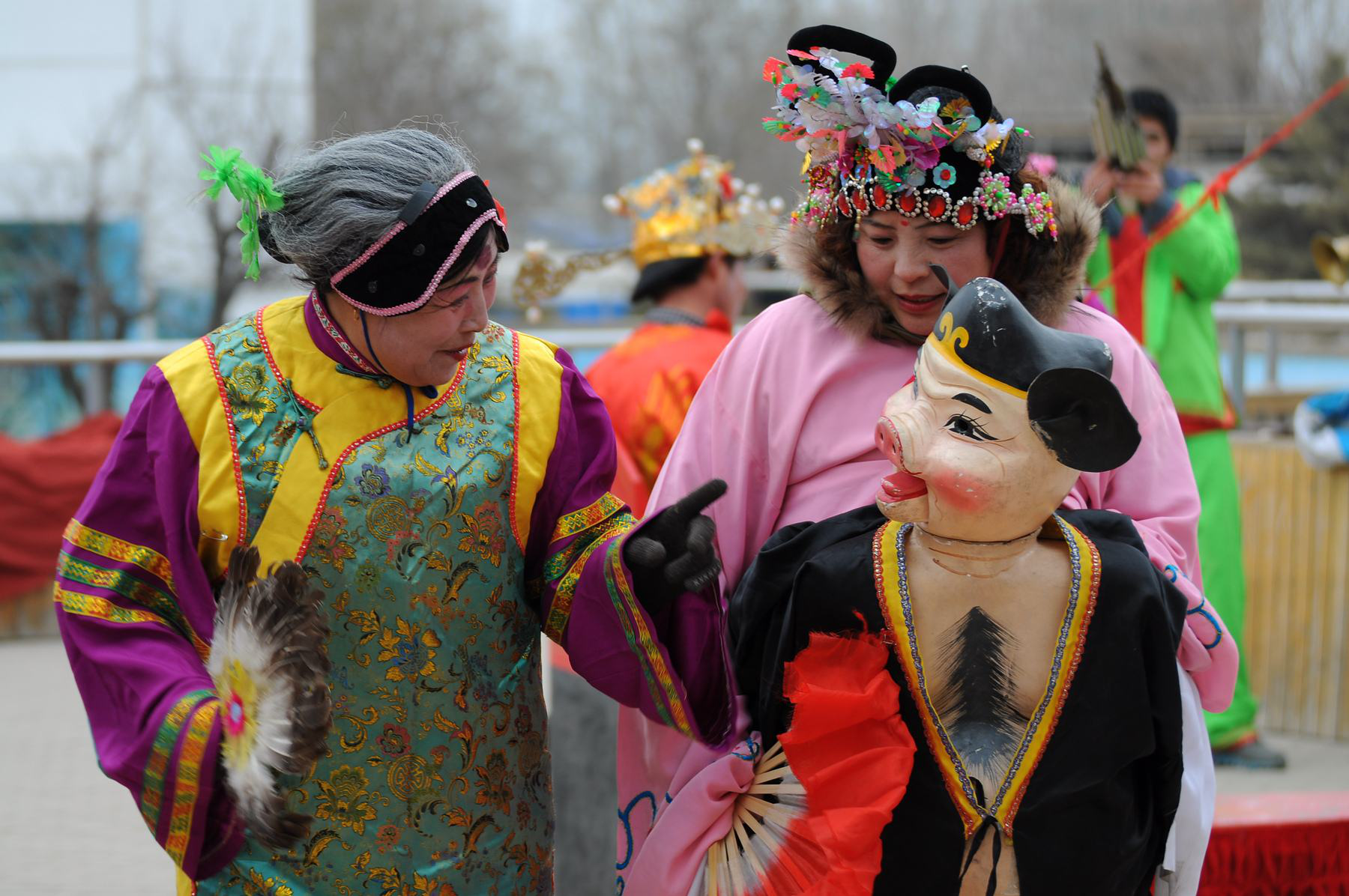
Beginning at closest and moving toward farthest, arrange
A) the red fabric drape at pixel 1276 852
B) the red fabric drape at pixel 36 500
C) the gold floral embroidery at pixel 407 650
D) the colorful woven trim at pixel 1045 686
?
1. the colorful woven trim at pixel 1045 686
2. the gold floral embroidery at pixel 407 650
3. the red fabric drape at pixel 1276 852
4. the red fabric drape at pixel 36 500

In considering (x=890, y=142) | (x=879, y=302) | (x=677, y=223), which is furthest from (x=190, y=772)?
(x=677, y=223)

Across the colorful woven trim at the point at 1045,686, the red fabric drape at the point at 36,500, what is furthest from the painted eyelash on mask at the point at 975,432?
the red fabric drape at the point at 36,500

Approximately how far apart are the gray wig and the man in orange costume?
1.95m

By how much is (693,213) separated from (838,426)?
2509 millimetres

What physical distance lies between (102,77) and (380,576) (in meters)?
11.9

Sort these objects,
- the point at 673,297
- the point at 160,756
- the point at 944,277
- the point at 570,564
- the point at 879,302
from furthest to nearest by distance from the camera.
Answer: the point at 673,297
the point at 879,302
the point at 570,564
the point at 944,277
the point at 160,756

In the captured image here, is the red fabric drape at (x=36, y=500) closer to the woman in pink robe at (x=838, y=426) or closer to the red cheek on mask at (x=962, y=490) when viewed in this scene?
the woman in pink robe at (x=838, y=426)

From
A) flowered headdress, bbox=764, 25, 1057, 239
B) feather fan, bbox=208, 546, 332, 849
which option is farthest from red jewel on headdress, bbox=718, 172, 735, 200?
feather fan, bbox=208, 546, 332, 849

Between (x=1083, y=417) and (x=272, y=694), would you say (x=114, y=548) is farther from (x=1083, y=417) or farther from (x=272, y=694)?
(x=1083, y=417)

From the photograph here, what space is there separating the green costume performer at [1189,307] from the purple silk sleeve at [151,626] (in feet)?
12.0

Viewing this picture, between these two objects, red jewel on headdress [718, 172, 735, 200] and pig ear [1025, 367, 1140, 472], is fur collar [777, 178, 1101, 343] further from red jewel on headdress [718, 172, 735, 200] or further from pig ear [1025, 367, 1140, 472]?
red jewel on headdress [718, 172, 735, 200]

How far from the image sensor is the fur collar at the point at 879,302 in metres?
2.49

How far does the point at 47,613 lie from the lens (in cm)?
755

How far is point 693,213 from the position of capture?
4895mm
